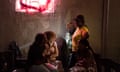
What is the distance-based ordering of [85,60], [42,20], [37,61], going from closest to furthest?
[37,61] < [85,60] < [42,20]

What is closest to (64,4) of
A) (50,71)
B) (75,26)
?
(75,26)

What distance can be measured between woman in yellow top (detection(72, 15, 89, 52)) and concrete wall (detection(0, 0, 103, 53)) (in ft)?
1.82

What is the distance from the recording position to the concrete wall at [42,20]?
24.4 ft

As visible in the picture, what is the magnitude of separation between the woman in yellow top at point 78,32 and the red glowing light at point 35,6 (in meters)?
0.71

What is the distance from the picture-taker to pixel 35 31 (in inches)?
298

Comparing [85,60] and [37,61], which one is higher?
[37,61]

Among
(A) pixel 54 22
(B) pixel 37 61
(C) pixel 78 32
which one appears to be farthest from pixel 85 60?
(A) pixel 54 22

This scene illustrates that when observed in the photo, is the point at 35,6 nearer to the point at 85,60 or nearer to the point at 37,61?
the point at 85,60

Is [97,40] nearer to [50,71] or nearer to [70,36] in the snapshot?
[70,36]

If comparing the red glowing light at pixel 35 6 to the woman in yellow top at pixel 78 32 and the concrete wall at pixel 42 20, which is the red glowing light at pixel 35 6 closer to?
the concrete wall at pixel 42 20

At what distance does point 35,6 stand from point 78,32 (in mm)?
1129

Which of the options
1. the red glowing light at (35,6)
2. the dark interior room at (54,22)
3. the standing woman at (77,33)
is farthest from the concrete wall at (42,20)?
the standing woman at (77,33)

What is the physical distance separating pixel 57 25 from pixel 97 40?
0.97 meters

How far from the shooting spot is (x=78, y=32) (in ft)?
22.7
